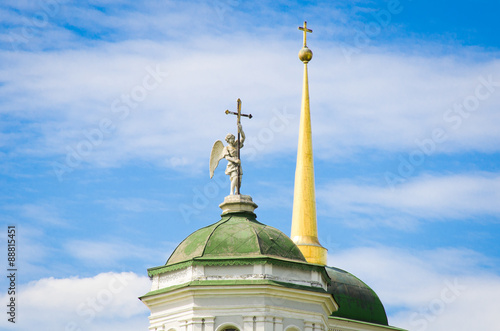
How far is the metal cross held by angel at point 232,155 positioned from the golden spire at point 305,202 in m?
13.9

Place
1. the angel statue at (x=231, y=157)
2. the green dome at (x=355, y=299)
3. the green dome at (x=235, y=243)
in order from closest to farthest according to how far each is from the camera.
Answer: the green dome at (x=235, y=243) → the angel statue at (x=231, y=157) → the green dome at (x=355, y=299)

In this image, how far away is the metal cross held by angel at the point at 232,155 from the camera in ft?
145

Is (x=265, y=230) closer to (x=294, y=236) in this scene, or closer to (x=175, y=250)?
(x=175, y=250)

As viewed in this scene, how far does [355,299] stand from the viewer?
5653 cm

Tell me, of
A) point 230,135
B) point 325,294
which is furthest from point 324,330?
point 230,135

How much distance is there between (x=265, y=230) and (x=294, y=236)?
17.4m

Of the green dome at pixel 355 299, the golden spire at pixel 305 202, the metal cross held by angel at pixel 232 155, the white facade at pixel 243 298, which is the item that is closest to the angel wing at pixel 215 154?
the metal cross held by angel at pixel 232 155

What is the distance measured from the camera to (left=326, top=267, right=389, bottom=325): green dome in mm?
55906

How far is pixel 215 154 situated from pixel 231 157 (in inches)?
36.4

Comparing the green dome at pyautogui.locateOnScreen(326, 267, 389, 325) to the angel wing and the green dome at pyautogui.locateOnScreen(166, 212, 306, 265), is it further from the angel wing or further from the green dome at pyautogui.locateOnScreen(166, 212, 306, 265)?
the green dome at pyautogui.locateOnScreen(166, 212, 306, 265)

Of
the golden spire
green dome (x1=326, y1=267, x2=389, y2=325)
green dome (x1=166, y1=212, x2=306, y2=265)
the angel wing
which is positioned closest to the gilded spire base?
the golden spire

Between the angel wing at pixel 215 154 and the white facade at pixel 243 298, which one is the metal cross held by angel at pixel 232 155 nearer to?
the angel wing at pixel 215 154

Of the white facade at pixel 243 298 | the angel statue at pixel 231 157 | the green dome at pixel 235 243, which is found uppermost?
the angel statue at pixel 231 157

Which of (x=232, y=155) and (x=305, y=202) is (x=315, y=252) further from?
(x=232, y=155)
